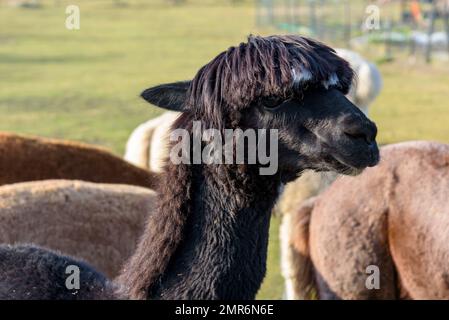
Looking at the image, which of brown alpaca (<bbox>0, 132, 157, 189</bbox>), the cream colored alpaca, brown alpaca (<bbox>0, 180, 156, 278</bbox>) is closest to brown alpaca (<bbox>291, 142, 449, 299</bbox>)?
brown alpaca (<bbox>0, 180, 156, 278</bbox>)

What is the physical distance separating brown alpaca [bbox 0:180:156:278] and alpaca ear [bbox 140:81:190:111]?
1874 millimetres

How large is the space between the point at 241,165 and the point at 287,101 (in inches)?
10.8

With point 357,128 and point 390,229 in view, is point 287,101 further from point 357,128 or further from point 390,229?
point 390,229

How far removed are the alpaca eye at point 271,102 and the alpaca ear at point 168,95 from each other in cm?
30

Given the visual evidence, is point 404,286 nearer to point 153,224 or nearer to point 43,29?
point 153,224

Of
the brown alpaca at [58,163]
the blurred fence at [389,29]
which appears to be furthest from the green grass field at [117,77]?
the blurred fence at [389,29]

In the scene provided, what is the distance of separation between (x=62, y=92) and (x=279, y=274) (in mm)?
11026

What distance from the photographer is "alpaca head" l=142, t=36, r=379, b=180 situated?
288 centimetres

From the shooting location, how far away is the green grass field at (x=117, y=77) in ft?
41.9

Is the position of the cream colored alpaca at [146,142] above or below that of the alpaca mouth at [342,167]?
below

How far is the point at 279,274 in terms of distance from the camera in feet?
22.1

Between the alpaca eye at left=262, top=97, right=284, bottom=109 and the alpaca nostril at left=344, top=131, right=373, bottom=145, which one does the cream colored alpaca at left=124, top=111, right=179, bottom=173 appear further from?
the alpaca nostril at left=344, top=131, right=373, bottom=145

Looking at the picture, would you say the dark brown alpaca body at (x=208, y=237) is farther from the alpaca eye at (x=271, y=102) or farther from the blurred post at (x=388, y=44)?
the blurred post at (x=388, y=44)
